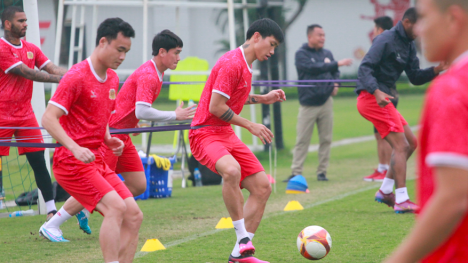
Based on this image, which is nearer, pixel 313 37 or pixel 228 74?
pixel 228 74

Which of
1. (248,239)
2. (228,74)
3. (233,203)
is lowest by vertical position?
(248,239)

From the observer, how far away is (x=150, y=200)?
328 inches

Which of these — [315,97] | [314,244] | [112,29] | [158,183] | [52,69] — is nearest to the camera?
[112,29]

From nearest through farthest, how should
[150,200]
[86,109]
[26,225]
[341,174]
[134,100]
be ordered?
[86,109] → [134,100] → [26,225] → [150,200] → [341,174]

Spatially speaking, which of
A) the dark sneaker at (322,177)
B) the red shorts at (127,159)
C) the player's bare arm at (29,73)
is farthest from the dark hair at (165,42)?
the dark sneaker at (322,177)

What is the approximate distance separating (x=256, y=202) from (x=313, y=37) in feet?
17.4

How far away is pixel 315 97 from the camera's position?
9.45 meters

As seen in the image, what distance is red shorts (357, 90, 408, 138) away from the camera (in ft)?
20.6

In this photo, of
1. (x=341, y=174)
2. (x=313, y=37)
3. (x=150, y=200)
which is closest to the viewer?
(x=150, y=200)

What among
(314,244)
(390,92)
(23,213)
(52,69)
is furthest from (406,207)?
(23,213)

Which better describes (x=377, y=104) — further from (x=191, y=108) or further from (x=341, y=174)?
(x=341, y=174)

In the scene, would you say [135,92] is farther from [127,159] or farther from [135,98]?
[127,159]

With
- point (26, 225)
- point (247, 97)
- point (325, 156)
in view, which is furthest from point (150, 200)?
point (247, 97)

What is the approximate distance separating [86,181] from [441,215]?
2780 millimetres
